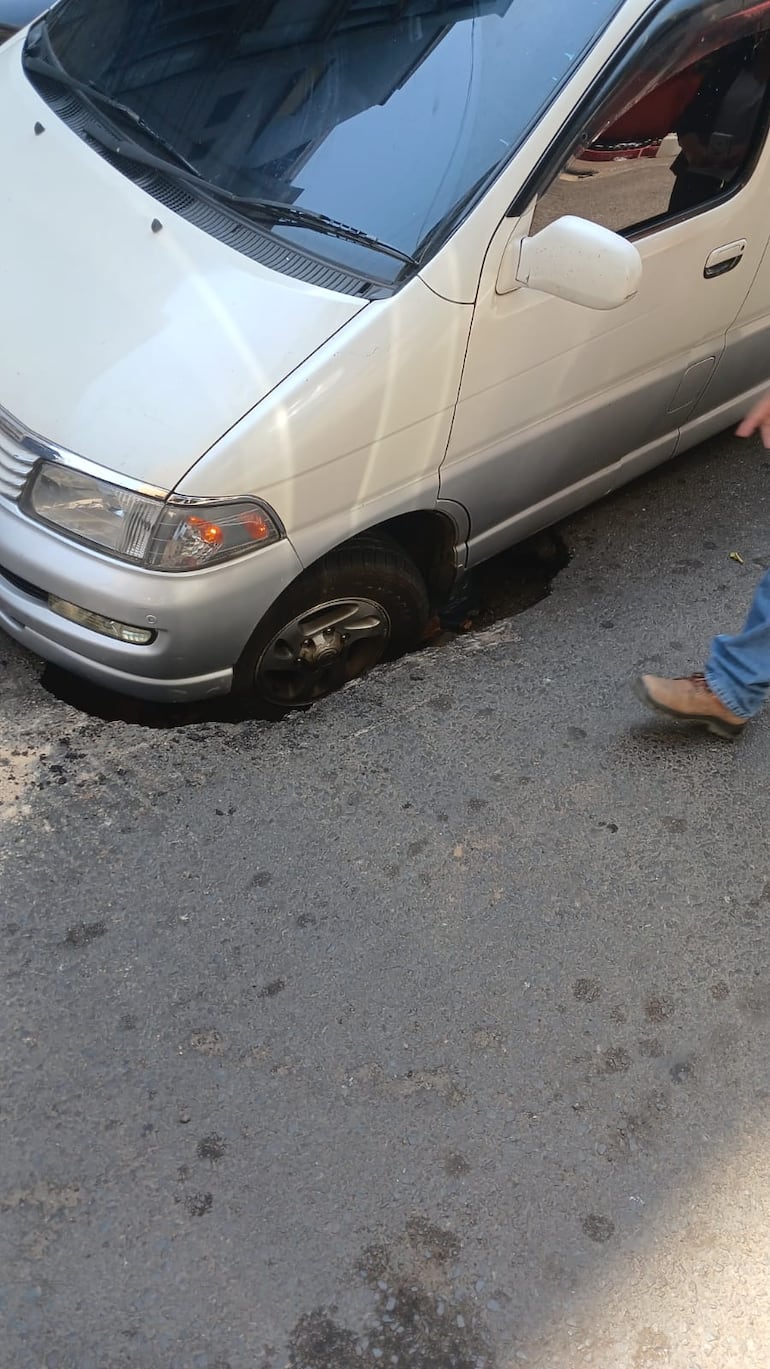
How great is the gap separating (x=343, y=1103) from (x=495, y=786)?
95 cm

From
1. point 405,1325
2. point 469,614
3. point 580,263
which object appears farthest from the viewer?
point 469,614

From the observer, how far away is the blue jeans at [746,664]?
2664mm

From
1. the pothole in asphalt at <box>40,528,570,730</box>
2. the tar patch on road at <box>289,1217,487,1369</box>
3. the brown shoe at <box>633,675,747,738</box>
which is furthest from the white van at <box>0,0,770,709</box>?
the tar patch on road at <box>289,1217,487,1369</box>

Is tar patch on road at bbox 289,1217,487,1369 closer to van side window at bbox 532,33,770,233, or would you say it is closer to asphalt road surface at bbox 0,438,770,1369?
asphalt road surface at bbox 0,438,770,1369

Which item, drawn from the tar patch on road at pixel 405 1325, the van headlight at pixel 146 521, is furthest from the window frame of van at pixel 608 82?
the tar patch on road at pixel 405 1325

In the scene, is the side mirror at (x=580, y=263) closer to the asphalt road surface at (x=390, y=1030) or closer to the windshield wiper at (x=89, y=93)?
the windshield wiper at (x=89, y=93)

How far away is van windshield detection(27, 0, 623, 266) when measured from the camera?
2.58 meters

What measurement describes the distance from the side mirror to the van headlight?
898 millimetres

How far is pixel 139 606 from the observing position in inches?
94.5

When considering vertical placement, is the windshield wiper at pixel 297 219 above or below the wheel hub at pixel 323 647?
above

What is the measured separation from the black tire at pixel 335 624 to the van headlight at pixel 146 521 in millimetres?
261

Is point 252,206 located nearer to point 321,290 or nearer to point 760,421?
point 321,290

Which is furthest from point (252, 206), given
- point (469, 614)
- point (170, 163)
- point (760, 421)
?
point (469, 614)

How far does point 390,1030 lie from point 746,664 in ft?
4.38
